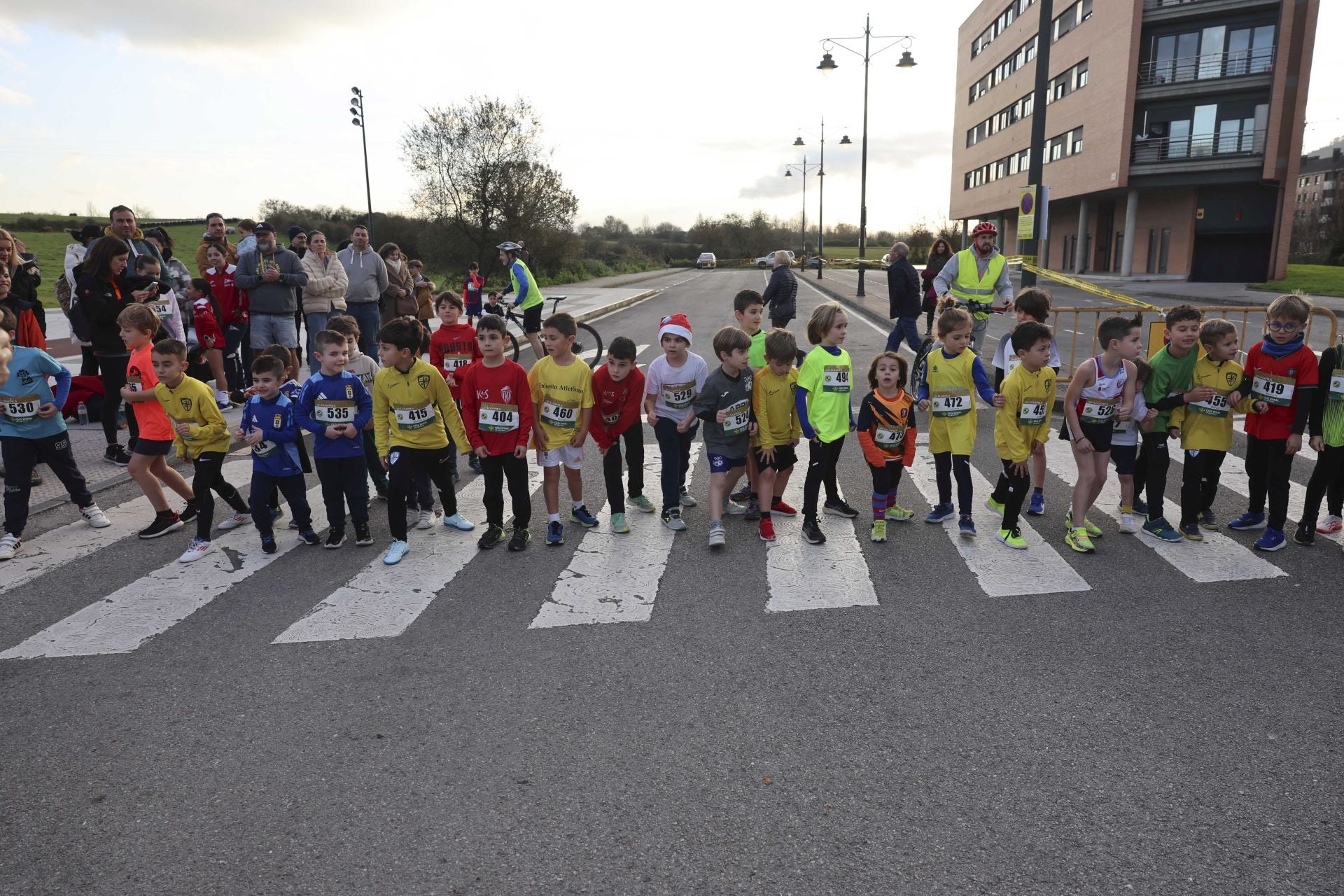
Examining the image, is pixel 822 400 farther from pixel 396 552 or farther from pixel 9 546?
pixel 9 546

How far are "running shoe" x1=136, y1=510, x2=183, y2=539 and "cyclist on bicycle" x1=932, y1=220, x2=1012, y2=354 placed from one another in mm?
7924

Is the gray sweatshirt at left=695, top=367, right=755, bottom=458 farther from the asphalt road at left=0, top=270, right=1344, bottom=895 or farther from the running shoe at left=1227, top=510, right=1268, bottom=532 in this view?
the running shoe at left=1227, top=510, right=1268, bottom=532

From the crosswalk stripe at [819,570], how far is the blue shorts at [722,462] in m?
0.63

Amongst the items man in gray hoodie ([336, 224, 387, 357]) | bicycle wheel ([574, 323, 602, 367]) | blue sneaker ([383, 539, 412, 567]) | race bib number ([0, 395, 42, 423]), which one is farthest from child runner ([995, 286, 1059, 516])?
man in gray hoodie ([336, 224, 387, 357])

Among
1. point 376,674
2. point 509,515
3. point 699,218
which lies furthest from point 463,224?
point 699,218

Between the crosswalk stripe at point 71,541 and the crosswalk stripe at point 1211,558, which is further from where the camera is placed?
the crosswalk stripe at point 71,541

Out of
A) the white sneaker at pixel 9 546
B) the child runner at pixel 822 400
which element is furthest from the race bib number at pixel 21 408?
the child runner at pixel 822 400

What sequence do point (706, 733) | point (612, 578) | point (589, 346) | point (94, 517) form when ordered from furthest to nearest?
point (589, 346)
point (94, 517)
point (612, 578)
point (706, 733)

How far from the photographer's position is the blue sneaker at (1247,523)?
6.29m

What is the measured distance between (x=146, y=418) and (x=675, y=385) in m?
3.95

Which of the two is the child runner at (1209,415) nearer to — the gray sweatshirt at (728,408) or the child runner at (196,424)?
the gray sweatshirt at (728,408)

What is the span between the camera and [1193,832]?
300 centimetres

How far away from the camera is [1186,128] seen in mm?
41469

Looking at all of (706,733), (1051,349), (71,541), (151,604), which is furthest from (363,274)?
(706,733)
